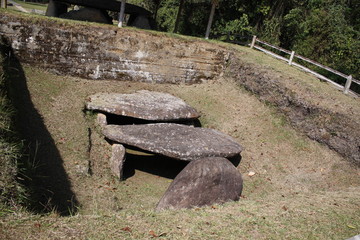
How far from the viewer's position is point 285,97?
11.4m

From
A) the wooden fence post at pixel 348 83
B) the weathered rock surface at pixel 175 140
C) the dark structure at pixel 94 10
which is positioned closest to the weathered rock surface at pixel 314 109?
the wooden fence post at pixel 348 83

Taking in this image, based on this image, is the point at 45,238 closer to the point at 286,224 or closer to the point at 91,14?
the point at 286,224

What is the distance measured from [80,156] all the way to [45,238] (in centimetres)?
476

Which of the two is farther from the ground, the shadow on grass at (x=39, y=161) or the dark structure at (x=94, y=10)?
the dark structure at (x=94, y=10)

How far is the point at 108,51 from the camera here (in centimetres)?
1207

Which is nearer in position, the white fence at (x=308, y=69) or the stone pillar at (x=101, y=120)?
the stone pillar at (x=101, y=120)

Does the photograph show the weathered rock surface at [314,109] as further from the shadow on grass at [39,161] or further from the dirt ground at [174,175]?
the shadow on grass at [39,161]

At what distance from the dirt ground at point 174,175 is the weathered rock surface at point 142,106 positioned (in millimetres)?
624

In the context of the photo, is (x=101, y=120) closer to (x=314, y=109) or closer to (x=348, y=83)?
(x=314, y=109)

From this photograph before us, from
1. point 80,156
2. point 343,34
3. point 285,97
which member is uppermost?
point 343,34

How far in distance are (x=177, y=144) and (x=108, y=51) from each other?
18.1 ft

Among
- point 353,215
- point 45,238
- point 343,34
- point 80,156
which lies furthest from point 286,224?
point 343,34

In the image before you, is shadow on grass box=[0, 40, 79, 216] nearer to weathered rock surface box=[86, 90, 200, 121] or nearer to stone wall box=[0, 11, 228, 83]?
stone wall box=[0, 11, 228, 83]

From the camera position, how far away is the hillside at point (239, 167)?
4375 mm
